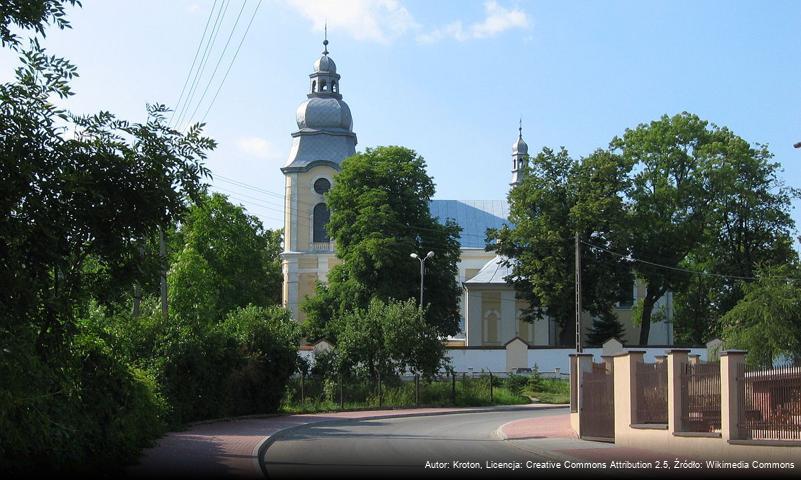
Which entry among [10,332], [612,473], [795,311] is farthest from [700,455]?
[795,311]

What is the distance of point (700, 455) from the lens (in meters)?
18.1

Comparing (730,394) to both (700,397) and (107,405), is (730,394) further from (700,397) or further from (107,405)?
(107,405)

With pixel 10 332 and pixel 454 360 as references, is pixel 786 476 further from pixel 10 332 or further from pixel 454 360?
pixel 454 360

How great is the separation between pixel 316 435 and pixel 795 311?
2049 centimetres

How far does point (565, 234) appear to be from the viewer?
55250mm

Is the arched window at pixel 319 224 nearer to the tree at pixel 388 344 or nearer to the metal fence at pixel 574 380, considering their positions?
the tree at pixel 388 344

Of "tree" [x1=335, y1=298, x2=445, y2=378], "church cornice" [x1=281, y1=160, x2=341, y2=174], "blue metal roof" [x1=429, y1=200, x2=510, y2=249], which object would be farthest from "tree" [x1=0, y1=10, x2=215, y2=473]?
"blue metal roof" [x1=429, y1=200, x2=510, y2=249]

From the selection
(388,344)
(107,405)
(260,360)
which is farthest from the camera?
(388,344)

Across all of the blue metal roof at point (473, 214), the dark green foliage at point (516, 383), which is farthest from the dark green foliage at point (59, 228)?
the blue metal roof at point (473, 214)

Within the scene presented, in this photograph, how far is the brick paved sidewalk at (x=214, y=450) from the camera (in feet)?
51.5

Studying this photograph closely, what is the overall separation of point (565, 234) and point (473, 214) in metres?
34.2

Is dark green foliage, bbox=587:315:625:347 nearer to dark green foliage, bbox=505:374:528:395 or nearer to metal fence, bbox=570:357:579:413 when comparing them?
dark green foliage, bbox=505:374:528:395

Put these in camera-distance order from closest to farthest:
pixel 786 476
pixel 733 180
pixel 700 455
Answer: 1. pixel 786 476
2. pixel 700 455
3. pixel 733 180

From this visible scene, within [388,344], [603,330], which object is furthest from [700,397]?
[603,330]
